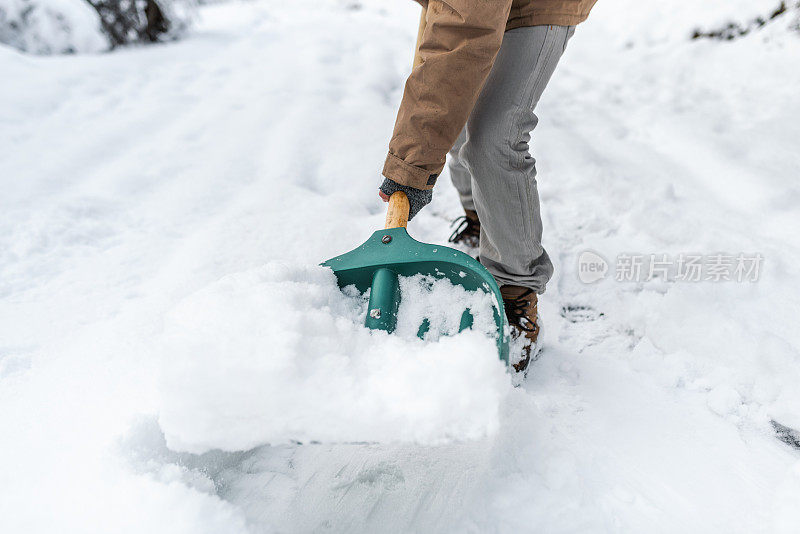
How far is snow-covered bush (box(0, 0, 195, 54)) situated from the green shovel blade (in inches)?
145

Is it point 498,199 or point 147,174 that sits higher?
point 498,199

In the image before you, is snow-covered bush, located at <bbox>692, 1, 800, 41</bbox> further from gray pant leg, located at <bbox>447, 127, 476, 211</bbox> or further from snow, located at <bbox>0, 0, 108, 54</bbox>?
snow, located at <bbox>0, 0, 108, 54</bbox>

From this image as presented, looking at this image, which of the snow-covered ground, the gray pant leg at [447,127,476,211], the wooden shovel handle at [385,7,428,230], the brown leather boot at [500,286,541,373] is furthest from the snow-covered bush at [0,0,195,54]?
the brown leather boot at [500,286,541,373]

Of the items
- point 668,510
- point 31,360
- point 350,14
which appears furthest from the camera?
point 350,14

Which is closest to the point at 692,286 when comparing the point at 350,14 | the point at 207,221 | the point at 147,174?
the point at 207,221

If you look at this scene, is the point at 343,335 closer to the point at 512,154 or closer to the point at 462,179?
the point at 512,154

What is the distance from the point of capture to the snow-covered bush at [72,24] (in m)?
3.40

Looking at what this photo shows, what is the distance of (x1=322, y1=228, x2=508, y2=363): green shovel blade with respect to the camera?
100cm

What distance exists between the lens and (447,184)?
7.52 feet

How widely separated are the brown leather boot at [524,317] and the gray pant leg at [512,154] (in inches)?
1.1

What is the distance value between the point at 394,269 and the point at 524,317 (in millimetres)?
451

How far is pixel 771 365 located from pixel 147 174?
235 cm

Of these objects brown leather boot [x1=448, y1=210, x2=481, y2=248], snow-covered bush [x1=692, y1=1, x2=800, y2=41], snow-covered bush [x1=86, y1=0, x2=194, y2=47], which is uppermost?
snow-covered bush [x1=86, y1=0, x2=194, y2=47]

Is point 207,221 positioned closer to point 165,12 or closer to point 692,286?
point 692,286
